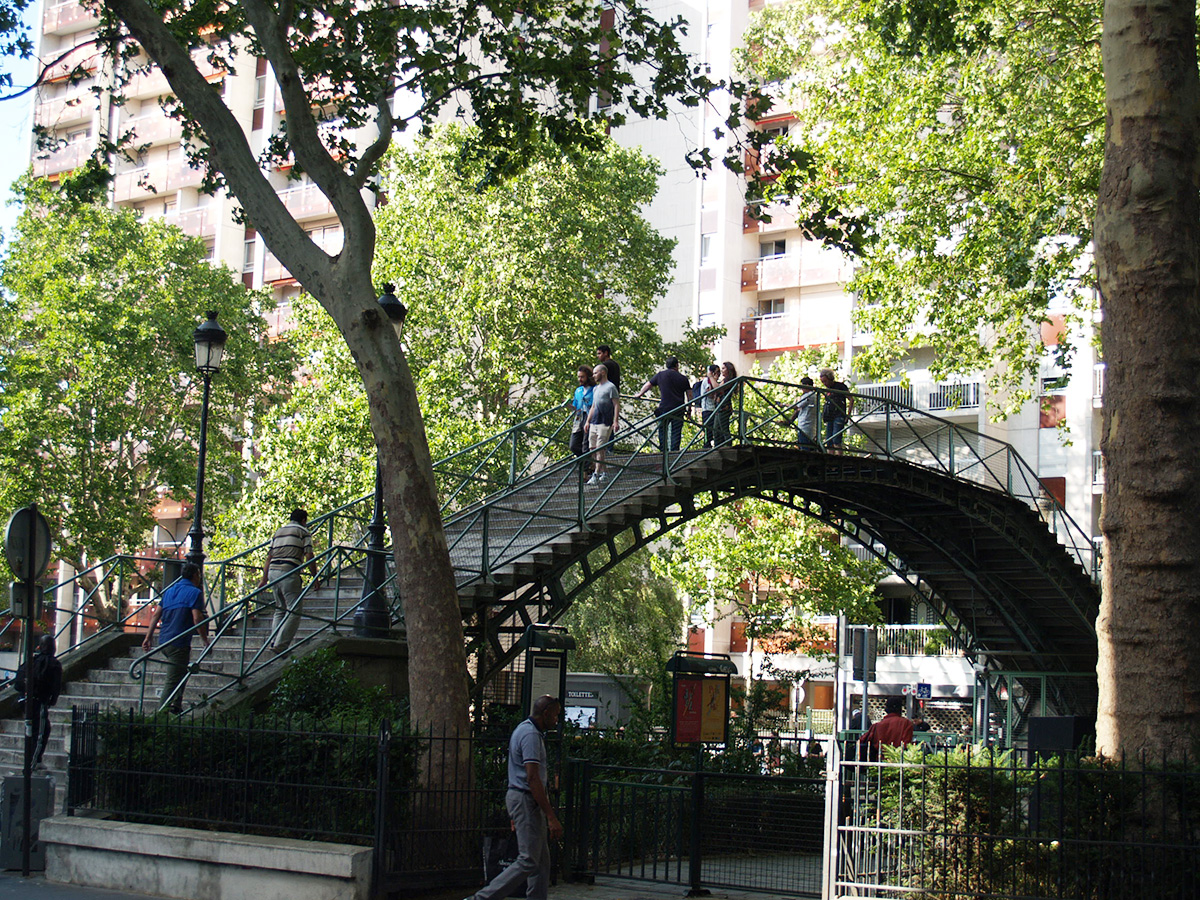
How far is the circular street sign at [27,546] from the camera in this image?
38.1 feet

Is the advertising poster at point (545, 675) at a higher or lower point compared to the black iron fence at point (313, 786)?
higher

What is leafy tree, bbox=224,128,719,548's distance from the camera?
1134 inches

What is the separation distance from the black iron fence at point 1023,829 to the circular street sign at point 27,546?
7.10m

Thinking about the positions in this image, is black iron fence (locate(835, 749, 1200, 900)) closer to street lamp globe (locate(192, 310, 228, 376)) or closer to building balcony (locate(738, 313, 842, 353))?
street lamp globe (locate(192, 310, 228, 376))

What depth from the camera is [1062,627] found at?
28656 millimetres

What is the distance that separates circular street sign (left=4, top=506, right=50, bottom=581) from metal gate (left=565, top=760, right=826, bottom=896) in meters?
5.01

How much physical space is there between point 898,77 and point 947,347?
534cm

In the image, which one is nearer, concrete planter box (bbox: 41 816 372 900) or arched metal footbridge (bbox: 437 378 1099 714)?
concrete planter box (bbox: 41 816 372 900)

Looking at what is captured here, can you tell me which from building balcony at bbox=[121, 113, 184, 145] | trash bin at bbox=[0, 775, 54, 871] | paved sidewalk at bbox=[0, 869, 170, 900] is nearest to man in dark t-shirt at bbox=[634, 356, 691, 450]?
trash bin at bbox=[0, 775, 54, 871]

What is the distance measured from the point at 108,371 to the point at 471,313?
11.5m

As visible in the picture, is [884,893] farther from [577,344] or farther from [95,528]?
[95,528]

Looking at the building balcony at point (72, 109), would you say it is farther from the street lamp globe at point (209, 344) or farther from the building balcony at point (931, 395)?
the street lamp globe at point (209, 344)

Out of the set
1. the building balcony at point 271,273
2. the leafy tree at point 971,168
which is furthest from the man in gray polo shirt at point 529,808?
the building balcony at point 271,273

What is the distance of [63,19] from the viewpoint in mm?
59250
